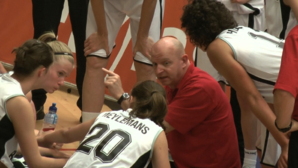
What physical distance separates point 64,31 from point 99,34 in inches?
65.7

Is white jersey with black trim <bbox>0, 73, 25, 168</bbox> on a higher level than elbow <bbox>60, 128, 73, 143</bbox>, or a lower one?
higher

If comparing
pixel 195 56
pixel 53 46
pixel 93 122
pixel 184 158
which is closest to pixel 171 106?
pixel 184 158

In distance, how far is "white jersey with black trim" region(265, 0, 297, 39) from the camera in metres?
3.40

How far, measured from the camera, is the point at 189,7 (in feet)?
10.6

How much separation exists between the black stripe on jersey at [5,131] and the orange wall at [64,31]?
2196 mm

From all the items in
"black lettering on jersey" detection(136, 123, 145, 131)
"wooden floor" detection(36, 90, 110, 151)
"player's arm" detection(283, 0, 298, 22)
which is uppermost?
"player's arm" detection(283, 0, 298, 22)

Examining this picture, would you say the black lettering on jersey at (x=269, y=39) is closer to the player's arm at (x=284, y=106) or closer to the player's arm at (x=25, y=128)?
the player's arm at (x=284, y=106)

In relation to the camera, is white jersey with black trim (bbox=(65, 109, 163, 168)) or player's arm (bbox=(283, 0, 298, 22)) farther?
player's arm (bbox=(283, 0, 298, 22))

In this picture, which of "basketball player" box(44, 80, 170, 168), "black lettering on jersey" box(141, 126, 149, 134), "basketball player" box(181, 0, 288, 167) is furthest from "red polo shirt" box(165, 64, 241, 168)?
"black lettering on jersey" box(141, 126, 149, 134)

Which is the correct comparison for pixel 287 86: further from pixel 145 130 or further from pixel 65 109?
pixel 65 109

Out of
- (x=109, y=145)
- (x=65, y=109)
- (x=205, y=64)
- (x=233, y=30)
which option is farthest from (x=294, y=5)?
(x=65, y=109)

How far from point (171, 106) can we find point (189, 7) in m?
0.59

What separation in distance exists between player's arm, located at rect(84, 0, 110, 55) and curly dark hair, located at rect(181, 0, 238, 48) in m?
0.58

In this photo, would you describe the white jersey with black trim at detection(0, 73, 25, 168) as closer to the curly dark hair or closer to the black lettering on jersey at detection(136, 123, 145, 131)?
the black lettering on jersey at detection(136, 123, 145, 131)
